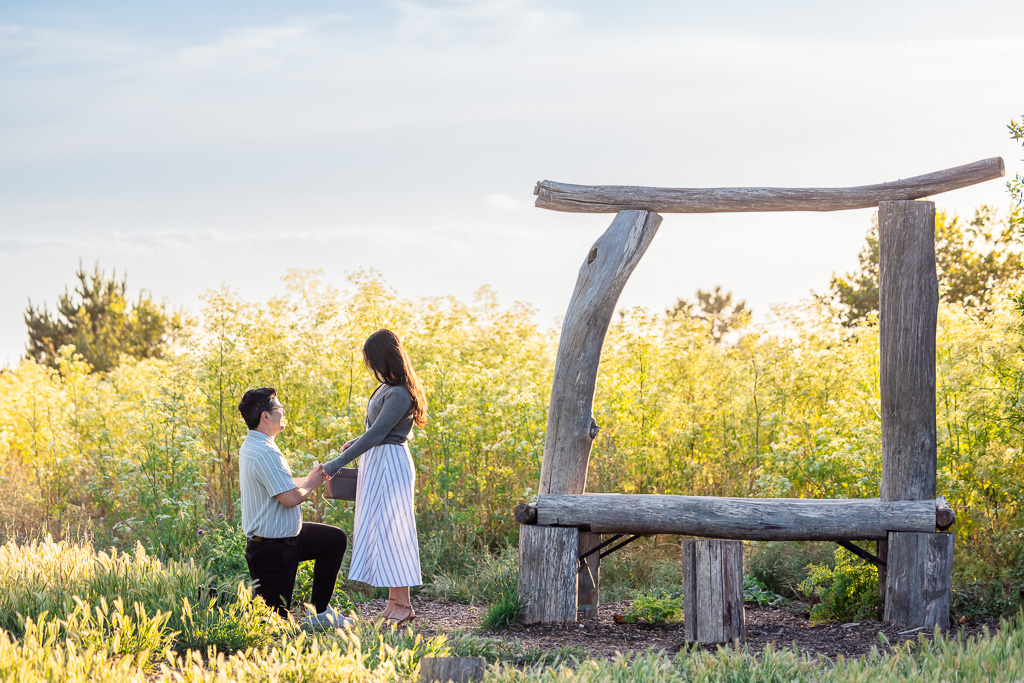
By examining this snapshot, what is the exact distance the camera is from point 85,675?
335 centimetres

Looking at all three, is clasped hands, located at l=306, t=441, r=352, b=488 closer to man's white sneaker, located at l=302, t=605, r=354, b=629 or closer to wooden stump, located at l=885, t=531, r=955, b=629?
man's white sneaker, located at l=302, t=605, r=354, b=629

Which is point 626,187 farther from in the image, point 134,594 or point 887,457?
point 134,594

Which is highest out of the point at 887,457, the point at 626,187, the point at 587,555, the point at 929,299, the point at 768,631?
the point at 626,187

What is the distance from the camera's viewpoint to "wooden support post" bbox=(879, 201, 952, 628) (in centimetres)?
549

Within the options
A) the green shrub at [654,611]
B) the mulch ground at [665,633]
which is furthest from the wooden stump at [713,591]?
the green shrub at [654,611]

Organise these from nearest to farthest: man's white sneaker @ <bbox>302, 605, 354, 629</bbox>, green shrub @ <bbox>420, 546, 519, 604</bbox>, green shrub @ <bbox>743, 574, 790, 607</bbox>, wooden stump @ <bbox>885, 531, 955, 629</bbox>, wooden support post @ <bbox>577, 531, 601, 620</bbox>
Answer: man's white sneaker @ <bbox>302, 605, 354, 629</bbox>
wooden stump @ <bbox>885, 531, 955, 629</bbox>
wooden support post @ <bbox>577, 531, 601, 620</bbox>
green shrub @ <bbox>420, 546, 519, 604</bbox>
green shrub @ <bbox>743, 574, 790, 607</bbox>

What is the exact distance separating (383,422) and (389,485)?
404mm

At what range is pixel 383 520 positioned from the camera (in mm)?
5273

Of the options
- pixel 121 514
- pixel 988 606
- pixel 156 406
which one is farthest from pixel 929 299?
pixel 121 514

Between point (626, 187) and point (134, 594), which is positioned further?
point (626, 187)

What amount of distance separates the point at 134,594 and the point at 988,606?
501 cm

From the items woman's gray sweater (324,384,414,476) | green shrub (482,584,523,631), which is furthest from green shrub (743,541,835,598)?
woman's gray sweater (324,384,414,476)

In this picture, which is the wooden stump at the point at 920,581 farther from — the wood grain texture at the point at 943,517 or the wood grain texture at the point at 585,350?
the wood grain texture at the point at 585,350

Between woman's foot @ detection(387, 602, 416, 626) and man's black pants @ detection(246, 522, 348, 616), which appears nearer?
man's black pants @ detection(246, 522, 348, 616)
